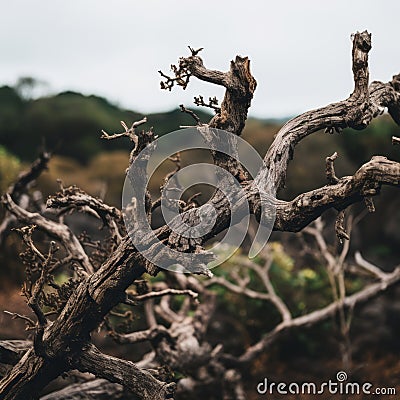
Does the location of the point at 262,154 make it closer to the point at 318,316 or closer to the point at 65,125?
the point at 318,316

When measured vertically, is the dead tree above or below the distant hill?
below

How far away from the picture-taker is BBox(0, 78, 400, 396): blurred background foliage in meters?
6.52

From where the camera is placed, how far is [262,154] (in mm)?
9688

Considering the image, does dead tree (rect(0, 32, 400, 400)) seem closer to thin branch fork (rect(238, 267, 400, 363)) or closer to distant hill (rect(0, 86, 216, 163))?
thin branch fork (rect(238, 267, 400, 363))

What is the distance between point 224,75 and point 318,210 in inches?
31.1

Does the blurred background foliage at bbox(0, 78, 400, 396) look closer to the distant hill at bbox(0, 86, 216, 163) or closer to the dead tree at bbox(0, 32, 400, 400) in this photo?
the distant hill at bbox(0, 86, 216, 163)

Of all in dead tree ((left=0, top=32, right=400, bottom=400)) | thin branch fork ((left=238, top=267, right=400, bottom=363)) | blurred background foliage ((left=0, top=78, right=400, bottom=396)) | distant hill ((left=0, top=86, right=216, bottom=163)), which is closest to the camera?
dead tree ((left=0, top=32, right=400, bottom=400))

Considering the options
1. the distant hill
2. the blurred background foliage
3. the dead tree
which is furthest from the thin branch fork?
the distant hill

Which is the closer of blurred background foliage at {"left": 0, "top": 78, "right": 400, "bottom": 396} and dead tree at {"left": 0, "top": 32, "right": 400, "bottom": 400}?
dead tree at {"left": 0, "top": 32, "right": 400, "bottom": 400}

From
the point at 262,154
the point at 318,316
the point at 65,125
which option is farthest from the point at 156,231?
the point at 65,125

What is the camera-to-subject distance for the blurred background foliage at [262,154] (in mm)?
6520

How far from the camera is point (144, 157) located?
3141mm

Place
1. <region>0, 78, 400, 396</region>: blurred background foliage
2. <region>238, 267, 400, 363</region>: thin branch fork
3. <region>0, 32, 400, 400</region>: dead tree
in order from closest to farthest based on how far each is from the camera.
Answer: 1. <region>0, 32, 400, 400</region>: dead tree
2. <region>238, 267, 400, 363</region>: thin branch fork
3. <region>0, 78, 400, 396</region>: blurred background foliage

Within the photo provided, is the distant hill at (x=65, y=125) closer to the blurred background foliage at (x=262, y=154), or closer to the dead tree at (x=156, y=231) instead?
the blurred background foliage at (x=262, y=154)
